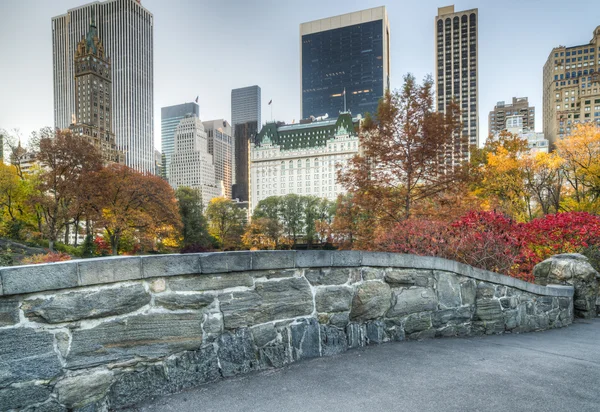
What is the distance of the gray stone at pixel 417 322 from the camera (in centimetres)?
417

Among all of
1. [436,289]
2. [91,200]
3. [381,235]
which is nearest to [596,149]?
[381,235]

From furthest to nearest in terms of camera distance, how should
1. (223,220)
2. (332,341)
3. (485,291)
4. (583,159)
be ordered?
(223,220) → (583,159) → (485,291) → (332,341)

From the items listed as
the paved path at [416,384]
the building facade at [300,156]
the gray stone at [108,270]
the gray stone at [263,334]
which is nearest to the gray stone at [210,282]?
the gray stone at [108,270]

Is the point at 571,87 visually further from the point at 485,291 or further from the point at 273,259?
the point at 273,259

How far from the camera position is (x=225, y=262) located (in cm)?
295

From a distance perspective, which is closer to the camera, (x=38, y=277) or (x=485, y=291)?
(x=38, y=277)

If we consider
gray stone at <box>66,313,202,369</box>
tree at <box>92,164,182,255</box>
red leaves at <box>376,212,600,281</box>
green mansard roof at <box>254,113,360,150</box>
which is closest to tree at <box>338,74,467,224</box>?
red leaves at <box>376,212,600,281</box>

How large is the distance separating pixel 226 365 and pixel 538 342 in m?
4.20

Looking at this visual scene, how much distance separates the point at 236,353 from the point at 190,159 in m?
192

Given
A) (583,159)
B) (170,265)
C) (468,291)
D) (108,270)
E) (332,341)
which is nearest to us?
(108,270)

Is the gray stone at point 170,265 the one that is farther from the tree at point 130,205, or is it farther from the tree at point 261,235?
the tree at point 261,235

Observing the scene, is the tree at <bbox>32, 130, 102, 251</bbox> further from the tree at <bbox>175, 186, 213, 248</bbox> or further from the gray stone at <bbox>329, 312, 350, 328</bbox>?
the gray stone at <bbox>329, 312, 350, 328</bbox>

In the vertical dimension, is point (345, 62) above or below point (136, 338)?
above

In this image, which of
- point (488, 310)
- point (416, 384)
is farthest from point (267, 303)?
point (488, 310)
